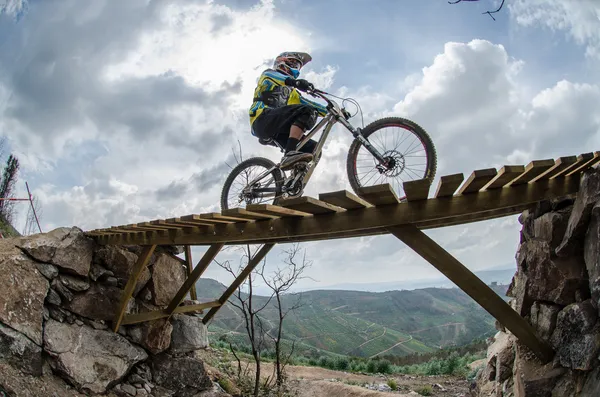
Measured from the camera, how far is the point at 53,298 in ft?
16.2

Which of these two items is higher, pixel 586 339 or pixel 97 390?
pixel 586 339

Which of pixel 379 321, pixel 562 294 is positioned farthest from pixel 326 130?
pixel 379 321

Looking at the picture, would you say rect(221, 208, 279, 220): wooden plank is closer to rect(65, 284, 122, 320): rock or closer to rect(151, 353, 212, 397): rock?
rect(65, 284, 122, 320): rock

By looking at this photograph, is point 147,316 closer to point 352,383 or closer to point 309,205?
point 309,205

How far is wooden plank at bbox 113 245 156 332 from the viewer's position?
4765 millimetres

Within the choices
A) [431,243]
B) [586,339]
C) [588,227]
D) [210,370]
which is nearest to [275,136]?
[431,243]

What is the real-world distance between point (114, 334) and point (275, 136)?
3.55 m

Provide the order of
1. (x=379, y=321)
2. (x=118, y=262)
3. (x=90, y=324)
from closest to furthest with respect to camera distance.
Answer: (x=90, y=324)
(x=118, y=262)
(x=379, y=321)

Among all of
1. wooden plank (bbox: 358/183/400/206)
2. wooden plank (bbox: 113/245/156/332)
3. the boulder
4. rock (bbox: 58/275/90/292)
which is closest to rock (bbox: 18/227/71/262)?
the boulder

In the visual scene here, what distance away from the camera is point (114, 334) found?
5211 mm

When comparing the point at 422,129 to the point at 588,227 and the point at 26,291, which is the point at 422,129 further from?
the point at 26,291

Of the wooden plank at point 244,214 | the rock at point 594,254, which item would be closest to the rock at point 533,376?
the rock at point 594,254

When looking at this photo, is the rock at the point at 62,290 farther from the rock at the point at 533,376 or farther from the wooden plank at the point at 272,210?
the rock at the point at 533,376

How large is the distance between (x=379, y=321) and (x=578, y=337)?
36.6 m
